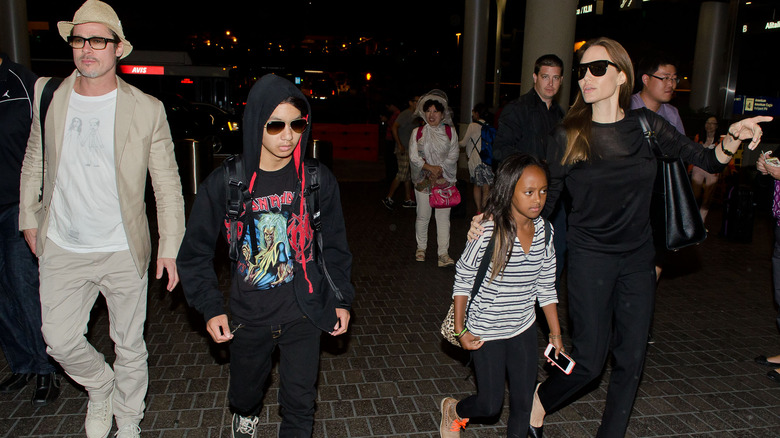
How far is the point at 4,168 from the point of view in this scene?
4.09 m

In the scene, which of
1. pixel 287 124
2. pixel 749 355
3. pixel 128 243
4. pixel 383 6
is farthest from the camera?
pixel 383 6

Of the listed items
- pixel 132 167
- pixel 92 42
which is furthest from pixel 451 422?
pixel 92 42

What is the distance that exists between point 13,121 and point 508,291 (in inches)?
129

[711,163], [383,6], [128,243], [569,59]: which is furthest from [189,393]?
[383,6]

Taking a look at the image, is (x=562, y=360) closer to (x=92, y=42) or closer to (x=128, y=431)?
(x=128, y=431)

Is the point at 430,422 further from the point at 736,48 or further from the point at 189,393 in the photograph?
the point at 736,48

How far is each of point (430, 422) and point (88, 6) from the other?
3257 mm

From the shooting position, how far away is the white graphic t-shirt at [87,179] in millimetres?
3379

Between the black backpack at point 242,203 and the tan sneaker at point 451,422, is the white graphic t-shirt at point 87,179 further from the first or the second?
the tan sneaker at point 451,422

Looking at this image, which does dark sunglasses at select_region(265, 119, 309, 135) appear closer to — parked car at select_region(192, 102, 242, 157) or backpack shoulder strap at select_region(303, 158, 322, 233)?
backpack shoulder strap at select_region(303, 158, 322, 233)

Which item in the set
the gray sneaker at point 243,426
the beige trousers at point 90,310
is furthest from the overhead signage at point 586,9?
the gray sneaker at point 243,426

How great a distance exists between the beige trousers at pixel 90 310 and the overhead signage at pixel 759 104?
19.4 metres

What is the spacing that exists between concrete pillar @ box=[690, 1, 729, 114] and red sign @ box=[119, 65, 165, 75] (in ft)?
67.1

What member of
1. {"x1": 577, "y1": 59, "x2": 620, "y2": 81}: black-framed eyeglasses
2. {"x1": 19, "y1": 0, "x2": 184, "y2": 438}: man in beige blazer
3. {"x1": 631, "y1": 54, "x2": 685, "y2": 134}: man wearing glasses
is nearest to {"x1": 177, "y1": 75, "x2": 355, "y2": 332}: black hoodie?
{"x1": 19, "y1": 0, "x2": 184, "y2": 438}: man in beige blazer
